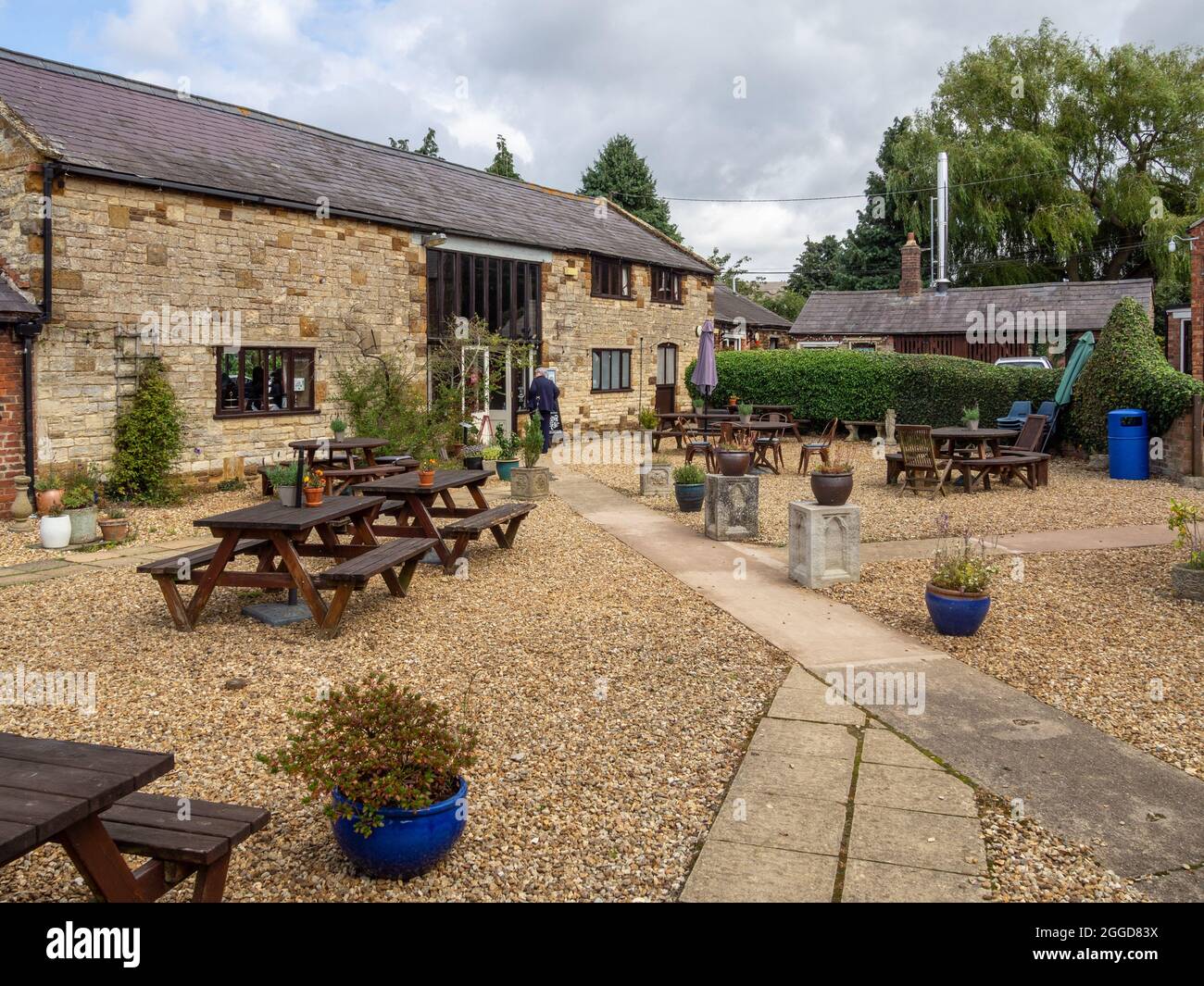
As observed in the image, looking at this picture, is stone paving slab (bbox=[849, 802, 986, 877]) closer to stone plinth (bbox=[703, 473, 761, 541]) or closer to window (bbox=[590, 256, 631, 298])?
stone plinth (bbox=[703, 473, 761, 541])

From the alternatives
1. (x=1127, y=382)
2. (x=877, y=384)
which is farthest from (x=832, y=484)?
(x=877, y=384)

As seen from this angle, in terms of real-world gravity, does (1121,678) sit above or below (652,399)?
below

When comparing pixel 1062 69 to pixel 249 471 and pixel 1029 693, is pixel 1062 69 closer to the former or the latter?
pixel 249 471

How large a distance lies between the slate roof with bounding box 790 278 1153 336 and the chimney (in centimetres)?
27

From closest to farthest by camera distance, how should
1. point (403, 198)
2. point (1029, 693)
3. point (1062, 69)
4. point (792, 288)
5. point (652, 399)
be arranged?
point (1029, 693) → point (403, 198) → point (652, 399) → point (1062, 69) → point (792, 288)

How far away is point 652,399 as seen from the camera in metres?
27.0

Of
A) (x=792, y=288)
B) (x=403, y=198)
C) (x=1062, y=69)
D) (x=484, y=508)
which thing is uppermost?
(x=1062, y=69)

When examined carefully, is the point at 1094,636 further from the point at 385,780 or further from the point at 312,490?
the point at 312,490

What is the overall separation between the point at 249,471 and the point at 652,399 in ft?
46.7

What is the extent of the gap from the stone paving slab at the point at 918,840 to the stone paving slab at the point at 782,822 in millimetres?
93

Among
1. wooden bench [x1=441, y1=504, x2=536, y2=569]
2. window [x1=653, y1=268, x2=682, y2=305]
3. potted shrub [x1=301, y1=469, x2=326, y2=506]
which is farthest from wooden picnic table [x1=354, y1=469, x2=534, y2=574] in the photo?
window [x1=653, y1=268, x2=682, y2=305]

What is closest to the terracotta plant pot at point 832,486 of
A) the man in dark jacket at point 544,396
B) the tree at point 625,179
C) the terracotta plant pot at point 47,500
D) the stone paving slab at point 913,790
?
the stone paving slab at point 913,790
